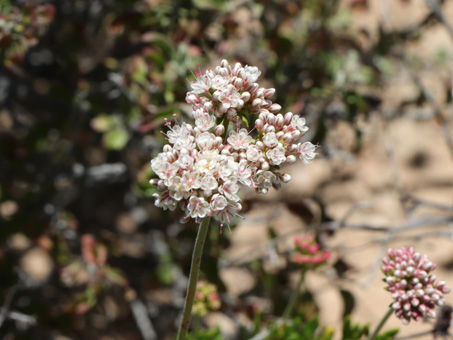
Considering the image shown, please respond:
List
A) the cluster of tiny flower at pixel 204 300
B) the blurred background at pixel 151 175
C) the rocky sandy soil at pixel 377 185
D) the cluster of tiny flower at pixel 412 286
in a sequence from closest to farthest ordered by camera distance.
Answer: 1. the cluster of tiny flower at pixel 412 286
2. the cluster of tiny flower at pixel 204 300
3. the blurred background at pixel 151 175
4. the rocky sandy soil at pixel 377 185

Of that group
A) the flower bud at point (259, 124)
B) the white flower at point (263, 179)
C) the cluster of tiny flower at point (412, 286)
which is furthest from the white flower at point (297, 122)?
the cluster of tiny flower at point (412, 286)

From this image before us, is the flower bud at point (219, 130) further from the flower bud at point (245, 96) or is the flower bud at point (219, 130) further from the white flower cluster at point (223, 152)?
the flower bud at point (245, 96)

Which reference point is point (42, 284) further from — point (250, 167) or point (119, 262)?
point (250, 167)

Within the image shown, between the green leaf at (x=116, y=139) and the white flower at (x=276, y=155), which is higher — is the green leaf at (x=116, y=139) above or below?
above

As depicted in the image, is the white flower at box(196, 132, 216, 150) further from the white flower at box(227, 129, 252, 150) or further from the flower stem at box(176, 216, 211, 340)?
the flower stem at box(176, 216, 211, 340)

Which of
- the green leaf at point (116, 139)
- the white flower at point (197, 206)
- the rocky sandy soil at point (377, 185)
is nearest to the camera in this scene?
the white flower at point (197, 206)

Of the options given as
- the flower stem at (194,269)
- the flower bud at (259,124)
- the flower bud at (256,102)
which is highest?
the flower bud at (256,102)

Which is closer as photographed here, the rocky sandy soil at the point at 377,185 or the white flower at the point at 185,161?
the white flower at the point at 185,161

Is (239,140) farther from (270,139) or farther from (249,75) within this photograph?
(249,75)

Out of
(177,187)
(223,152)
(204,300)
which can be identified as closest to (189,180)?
(177,187)

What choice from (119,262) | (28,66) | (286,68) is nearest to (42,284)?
(119,262)
